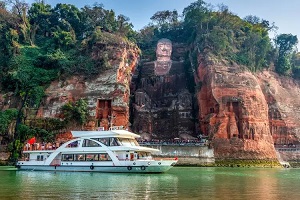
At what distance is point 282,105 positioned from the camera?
67500 millimetres

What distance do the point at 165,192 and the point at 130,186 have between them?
3.55 meters

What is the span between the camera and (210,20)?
7019cm

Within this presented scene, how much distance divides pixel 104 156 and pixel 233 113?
1117 inches

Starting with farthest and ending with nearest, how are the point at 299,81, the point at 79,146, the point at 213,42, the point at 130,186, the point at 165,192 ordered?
the point at 299,81, the point at 213,42, the point at 79,146, the point at 130,186, the point at 165,192

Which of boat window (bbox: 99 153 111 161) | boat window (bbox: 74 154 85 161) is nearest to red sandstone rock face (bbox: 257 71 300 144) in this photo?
boat window (bbox: 99 153 111 161)

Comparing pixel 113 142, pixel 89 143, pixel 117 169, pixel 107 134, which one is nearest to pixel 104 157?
pixel 113 142

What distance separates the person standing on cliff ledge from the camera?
71.9 metres

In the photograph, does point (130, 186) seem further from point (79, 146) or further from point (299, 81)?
point (299, 81)

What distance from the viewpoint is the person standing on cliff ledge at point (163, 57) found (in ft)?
236

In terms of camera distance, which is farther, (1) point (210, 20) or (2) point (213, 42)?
(1) point (210, 20)

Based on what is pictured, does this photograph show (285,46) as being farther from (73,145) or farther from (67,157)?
(67,157)

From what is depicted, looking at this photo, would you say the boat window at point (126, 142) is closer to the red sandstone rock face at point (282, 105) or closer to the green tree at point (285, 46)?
the red sandstone rock face at point (282, 105)

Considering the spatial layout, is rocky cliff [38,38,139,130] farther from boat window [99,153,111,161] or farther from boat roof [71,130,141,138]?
boat window [99,153,111,161]

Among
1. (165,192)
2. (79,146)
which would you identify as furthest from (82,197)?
(79,146)
